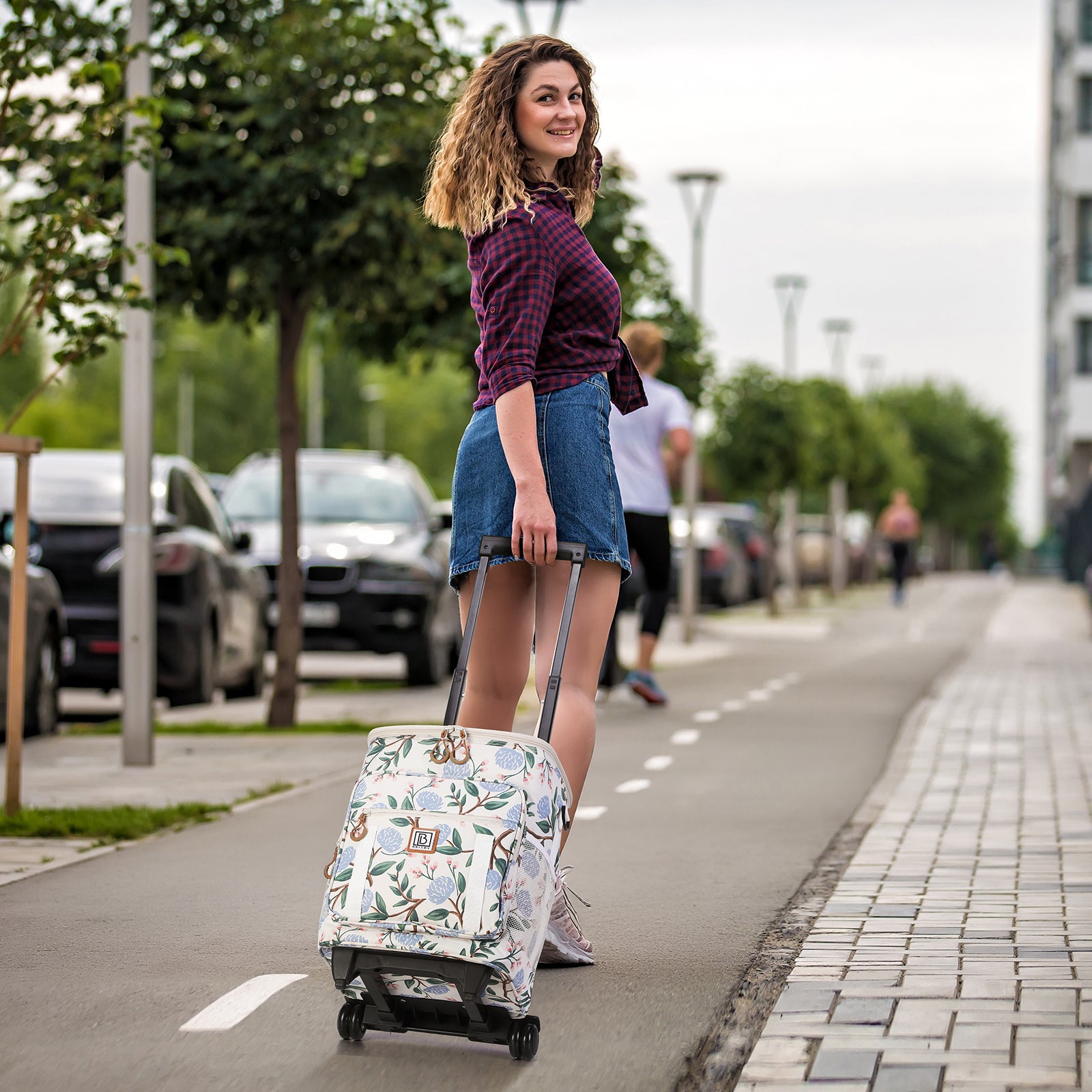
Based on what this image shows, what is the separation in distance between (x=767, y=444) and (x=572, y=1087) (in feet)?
96.1

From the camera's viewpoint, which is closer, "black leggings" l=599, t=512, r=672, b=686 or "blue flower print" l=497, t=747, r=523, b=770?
"blue flower print" l=497, t=747, r=523, b=770

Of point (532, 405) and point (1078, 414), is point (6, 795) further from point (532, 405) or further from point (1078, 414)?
point (1078, 414)

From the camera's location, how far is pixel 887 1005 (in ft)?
14.0

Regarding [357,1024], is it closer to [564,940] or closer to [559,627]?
[564,940]

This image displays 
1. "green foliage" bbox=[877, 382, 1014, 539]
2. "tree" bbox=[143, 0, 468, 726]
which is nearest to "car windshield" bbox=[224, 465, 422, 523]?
"tree" bbox=[143, 0, 468, 726]

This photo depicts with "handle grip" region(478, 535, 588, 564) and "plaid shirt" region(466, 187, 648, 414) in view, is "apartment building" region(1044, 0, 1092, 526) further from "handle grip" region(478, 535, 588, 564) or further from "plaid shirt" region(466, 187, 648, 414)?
"handle grip" region(478, 535, 588, 564)

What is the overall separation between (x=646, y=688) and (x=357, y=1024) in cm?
810

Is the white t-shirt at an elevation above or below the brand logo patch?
above

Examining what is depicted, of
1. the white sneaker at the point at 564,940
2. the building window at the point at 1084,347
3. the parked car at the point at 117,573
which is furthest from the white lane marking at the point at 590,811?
the building window at the point at 1084,347

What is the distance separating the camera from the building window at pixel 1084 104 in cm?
5109

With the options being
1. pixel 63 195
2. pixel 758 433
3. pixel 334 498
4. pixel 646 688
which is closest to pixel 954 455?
pixel 758 433

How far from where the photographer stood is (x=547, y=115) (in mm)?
4637

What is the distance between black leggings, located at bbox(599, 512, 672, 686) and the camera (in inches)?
448

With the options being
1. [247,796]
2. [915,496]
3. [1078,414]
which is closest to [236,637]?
[247,796]
